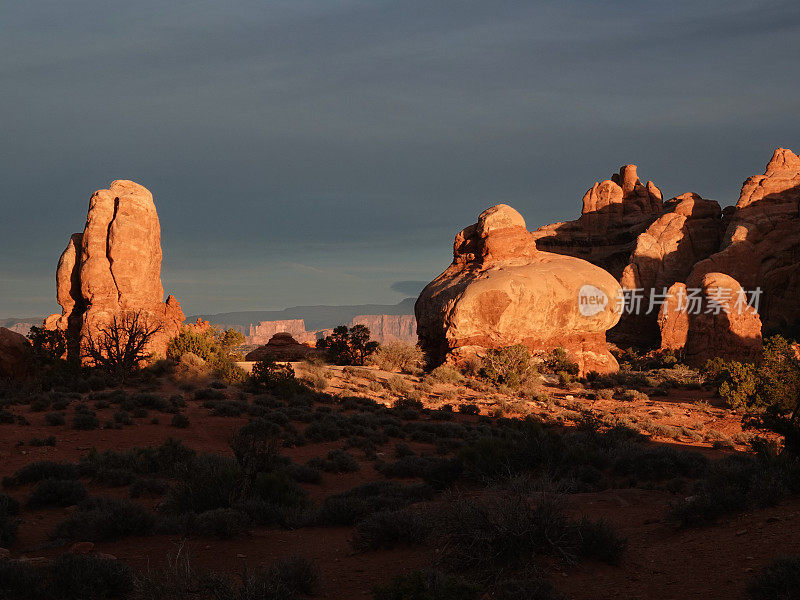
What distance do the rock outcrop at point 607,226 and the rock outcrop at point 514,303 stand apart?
38145 mm

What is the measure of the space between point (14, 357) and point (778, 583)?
1152 inches

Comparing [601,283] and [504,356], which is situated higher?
[601,283]

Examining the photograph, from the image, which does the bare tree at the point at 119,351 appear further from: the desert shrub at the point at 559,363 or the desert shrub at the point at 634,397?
the desert shrub at the point at 634,397

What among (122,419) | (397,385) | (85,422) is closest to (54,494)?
(85,422)

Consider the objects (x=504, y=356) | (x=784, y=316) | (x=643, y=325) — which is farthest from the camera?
(x=643, y=325)

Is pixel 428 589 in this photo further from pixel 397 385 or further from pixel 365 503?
pixel 397 385

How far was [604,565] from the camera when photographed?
6035 mm

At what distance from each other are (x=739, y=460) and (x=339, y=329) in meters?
29.4

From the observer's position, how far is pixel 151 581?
470 cm

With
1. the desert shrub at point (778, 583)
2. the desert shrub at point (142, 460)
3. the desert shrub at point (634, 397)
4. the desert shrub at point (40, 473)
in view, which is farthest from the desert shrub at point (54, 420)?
the desert shrub at point (634, 397)

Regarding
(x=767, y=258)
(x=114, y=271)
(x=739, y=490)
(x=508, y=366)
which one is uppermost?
(x=767, y=258)

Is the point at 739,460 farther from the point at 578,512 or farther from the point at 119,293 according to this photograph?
the point at 119,293

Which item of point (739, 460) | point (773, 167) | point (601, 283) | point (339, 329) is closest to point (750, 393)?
point (601, 283)

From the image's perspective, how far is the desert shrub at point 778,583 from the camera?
183 inches
